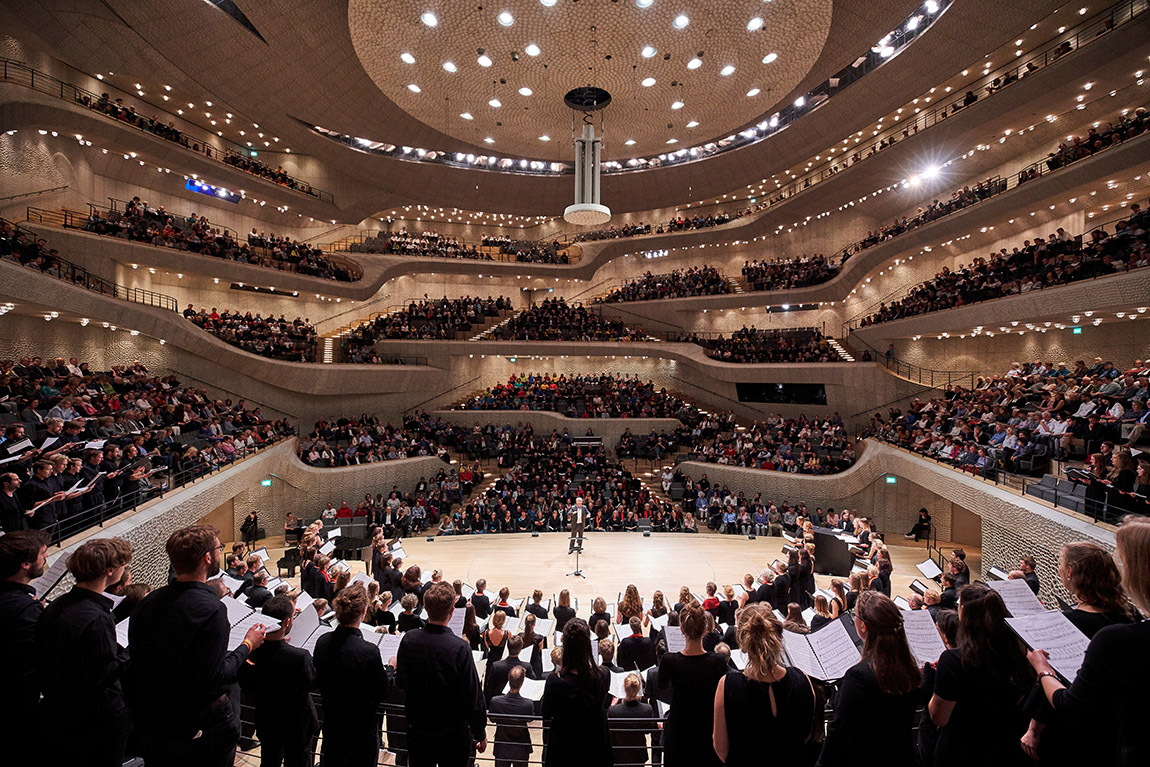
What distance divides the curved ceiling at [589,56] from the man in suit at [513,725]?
13208 mm

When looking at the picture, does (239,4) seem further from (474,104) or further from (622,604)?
(622,604)

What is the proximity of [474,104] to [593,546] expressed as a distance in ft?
44.4

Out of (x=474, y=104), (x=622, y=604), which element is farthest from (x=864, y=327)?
(x=622, y=604)

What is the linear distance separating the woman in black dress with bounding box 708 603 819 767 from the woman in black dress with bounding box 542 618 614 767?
27.2 inches

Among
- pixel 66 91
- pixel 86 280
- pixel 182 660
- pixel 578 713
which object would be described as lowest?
pixel 578 713

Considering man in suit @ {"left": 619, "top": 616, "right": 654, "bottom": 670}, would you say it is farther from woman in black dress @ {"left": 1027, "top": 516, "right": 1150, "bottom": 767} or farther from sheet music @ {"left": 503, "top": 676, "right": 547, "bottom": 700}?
woman in black dress @ {"left": 1027, "top": 516, "right": 1150, "bottom": 767}

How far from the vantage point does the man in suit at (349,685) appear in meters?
2.72

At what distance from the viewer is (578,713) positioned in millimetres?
2732

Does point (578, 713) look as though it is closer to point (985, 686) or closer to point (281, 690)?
point (281, 690)

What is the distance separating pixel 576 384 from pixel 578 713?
2234cm

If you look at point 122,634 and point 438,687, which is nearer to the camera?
point 438,687

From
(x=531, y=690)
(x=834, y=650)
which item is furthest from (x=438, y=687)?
(x=834, y=650)

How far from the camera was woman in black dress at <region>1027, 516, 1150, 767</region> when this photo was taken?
1.81 metres

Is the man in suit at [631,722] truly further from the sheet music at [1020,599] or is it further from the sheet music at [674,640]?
the sheet music at [1020,599]
